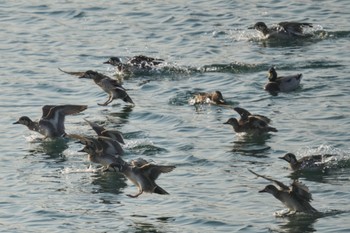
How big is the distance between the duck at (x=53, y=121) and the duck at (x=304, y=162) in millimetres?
5052

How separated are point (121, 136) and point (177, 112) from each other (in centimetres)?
292

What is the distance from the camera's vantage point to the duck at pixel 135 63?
29.3m

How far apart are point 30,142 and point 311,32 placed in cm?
1011

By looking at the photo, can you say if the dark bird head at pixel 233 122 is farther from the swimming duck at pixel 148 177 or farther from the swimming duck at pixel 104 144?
the swimming duck at pixel 148 177

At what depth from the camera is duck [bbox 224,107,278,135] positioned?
24234mm

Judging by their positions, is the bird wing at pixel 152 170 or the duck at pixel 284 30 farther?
the duck at pixel 284 30

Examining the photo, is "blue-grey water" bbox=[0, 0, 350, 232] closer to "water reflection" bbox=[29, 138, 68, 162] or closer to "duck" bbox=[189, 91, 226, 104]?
"water reflection" bbox=[29, 138, 68, 162]

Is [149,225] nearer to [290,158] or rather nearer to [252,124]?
[290,158]

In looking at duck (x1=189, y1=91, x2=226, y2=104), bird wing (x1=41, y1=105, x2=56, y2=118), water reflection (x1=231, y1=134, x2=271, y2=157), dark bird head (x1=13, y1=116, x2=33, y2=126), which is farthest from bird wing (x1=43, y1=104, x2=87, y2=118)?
water reflection (x1=231, y1=134, x2=271, y2=157)

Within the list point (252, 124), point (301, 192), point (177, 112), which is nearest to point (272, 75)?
point (177, 112)

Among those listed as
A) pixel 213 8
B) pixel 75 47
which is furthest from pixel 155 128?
pixel 213 8

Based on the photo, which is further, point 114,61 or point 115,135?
point 114,61

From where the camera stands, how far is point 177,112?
26312mm

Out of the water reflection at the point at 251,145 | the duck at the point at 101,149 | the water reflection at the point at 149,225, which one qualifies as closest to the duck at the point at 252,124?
the water reflection at the point at 251,145
